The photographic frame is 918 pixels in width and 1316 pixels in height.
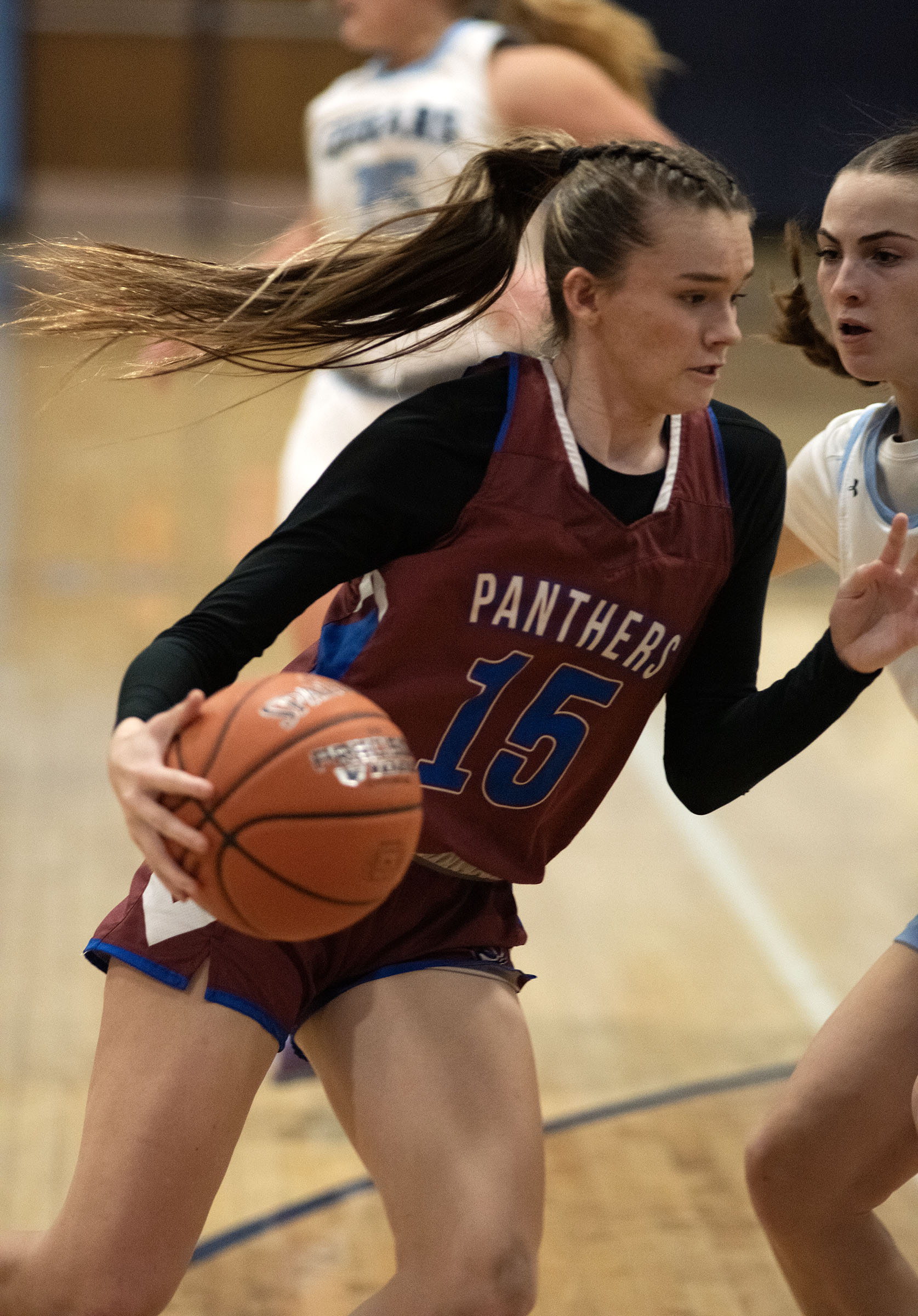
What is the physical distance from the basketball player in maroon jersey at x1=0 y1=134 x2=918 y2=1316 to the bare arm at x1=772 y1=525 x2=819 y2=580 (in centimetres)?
28

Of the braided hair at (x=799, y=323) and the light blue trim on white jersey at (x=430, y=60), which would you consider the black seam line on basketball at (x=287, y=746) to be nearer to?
the braided hair at (x=799, y=323)

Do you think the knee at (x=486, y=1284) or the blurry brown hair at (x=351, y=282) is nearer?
the knee at (x=486, y=1284)

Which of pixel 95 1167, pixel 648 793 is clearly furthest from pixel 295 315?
pixel 648 793

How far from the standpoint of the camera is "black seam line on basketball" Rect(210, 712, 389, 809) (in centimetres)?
201

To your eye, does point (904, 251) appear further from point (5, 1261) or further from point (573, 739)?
point (5, 1261)

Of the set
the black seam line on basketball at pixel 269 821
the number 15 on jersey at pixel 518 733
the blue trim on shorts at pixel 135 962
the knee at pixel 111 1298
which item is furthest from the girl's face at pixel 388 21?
the knee at pixel 111 1298

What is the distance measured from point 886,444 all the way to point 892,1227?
1710 mm

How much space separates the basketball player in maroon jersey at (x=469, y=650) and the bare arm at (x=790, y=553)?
0.28 meters

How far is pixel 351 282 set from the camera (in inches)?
98.6

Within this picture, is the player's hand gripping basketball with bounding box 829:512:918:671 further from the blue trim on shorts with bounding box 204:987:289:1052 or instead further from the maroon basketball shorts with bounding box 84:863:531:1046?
the blue trim on shorts with bounding box 204:987:289:1052

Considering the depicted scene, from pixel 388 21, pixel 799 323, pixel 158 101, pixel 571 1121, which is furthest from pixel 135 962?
pixel 158 101

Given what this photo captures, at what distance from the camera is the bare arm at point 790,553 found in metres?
2.79

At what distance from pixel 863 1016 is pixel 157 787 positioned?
1.13m

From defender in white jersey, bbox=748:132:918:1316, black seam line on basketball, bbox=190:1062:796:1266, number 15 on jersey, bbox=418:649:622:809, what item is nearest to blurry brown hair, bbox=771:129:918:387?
defender in white jersey, bbox=748:132:918:1316
